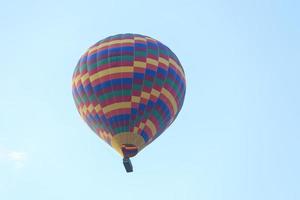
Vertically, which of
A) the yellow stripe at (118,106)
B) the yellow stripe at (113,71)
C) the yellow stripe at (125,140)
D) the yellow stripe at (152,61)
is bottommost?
the yellow stripe at (125,140)

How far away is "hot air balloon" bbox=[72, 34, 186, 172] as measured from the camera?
31.6 meters

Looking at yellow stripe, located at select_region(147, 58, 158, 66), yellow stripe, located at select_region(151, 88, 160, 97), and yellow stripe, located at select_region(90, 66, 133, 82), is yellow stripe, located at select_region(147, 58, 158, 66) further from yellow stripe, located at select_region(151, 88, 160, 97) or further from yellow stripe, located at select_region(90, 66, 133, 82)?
yellow stripe, located at select_region(151, 88, 160, 97)

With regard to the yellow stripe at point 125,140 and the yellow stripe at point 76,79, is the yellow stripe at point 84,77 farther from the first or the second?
the yellow stripe at point 125,140

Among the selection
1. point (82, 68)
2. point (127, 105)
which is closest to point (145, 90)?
point (127, 105)

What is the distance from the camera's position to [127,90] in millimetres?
31891

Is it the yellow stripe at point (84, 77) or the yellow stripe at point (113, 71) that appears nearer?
the yellow stripe at point (113, 71)

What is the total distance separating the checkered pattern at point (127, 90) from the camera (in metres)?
31.7

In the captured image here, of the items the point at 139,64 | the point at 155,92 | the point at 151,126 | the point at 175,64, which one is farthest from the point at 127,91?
the point at 175,64

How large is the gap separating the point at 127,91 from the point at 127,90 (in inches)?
2.0

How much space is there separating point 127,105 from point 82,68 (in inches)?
137

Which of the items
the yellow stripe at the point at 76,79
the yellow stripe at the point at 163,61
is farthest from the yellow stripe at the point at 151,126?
the yellow stripe at the point at 76,79

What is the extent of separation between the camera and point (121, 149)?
31438 mm

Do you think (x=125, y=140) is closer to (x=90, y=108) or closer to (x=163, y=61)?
(x=90, y=108)

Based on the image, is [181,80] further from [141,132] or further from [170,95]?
[141,132]
